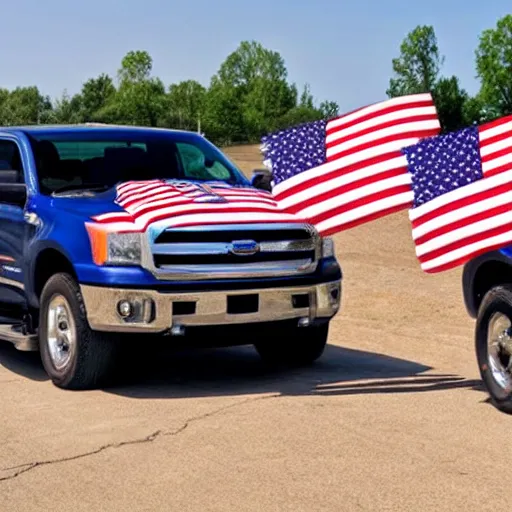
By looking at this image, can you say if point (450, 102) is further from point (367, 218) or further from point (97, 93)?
point (367, 218)

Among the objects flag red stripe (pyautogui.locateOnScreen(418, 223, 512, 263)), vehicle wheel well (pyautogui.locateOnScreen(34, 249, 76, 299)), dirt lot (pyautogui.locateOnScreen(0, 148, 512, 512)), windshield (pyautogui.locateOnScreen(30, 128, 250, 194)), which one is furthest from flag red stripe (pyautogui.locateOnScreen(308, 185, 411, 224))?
vehicle wheel well (pyautogui.locateOnScreen(34, 249, 76, 299))

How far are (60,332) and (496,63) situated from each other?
90.1 metres

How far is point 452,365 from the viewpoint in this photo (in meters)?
8.77

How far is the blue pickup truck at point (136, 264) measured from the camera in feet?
23.8

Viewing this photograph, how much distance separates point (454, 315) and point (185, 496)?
7.51 meters

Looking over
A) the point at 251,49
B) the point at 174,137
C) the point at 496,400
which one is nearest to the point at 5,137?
the point at 174,137

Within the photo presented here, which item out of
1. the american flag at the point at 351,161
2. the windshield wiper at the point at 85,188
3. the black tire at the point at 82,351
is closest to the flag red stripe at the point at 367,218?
the american flag at the point at 351,161

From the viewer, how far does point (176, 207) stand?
7.44m

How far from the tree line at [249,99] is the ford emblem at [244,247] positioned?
269 feet

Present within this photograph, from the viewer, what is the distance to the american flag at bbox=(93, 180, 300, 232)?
288 inches

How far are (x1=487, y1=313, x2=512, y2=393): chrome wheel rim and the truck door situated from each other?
11.2ft

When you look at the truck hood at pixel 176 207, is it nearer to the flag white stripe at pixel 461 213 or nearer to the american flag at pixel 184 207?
the american flag at pixel 184 207

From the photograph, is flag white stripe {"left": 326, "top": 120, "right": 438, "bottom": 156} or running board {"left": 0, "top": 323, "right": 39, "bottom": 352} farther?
running board {"left": 0, "top": 323, "right": 39, "bottom": 352}

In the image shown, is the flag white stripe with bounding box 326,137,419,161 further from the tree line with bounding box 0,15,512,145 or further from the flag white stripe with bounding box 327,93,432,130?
the tree line with bounding box 0,15,512,145
